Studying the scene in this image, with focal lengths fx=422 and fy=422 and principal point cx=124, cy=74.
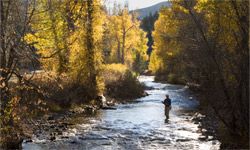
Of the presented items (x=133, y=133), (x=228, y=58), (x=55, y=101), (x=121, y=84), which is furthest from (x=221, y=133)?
(x=121, y=84)

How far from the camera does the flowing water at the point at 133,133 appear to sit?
18.7 metres

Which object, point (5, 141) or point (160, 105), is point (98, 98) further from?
point (5, 141)

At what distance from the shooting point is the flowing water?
18.7 metres

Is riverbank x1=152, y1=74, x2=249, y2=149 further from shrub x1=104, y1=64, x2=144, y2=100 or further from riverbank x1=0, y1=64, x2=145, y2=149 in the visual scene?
shrub x1=104, y1=64, x2=144, y2=100

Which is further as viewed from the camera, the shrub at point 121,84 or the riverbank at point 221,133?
the shrub at point 121,84

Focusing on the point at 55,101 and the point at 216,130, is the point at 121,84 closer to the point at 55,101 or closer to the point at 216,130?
the point at 55,101

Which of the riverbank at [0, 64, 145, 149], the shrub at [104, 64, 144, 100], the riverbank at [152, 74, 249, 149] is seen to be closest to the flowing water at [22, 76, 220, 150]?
the riverbank at [152, 74, 249, 149]

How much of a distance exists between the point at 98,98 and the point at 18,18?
20816 millimetres

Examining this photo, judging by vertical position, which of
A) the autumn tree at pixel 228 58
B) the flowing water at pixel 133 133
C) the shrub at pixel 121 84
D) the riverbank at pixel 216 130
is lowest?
the flowing water at pixel 133 133

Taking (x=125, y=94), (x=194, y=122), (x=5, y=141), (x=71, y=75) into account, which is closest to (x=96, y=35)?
(x=71, y=75)

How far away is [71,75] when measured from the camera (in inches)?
1385

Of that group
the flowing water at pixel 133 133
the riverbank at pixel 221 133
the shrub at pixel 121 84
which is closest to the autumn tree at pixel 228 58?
the riverbank at pixel 221 133

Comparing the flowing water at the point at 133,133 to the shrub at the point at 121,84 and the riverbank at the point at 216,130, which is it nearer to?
the riverbank at the point at 216,130

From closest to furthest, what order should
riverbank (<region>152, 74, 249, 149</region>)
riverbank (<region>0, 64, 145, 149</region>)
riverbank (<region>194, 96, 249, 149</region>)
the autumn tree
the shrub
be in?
1. the autumn tree
2. riverbank (<region>194, 96, 249, 149</region>)
3. riverbank (<region>152, 74, 249, 149</region>)
4. riverbank (<region>0, 64, 145, 149</region>)
5. the shrub
